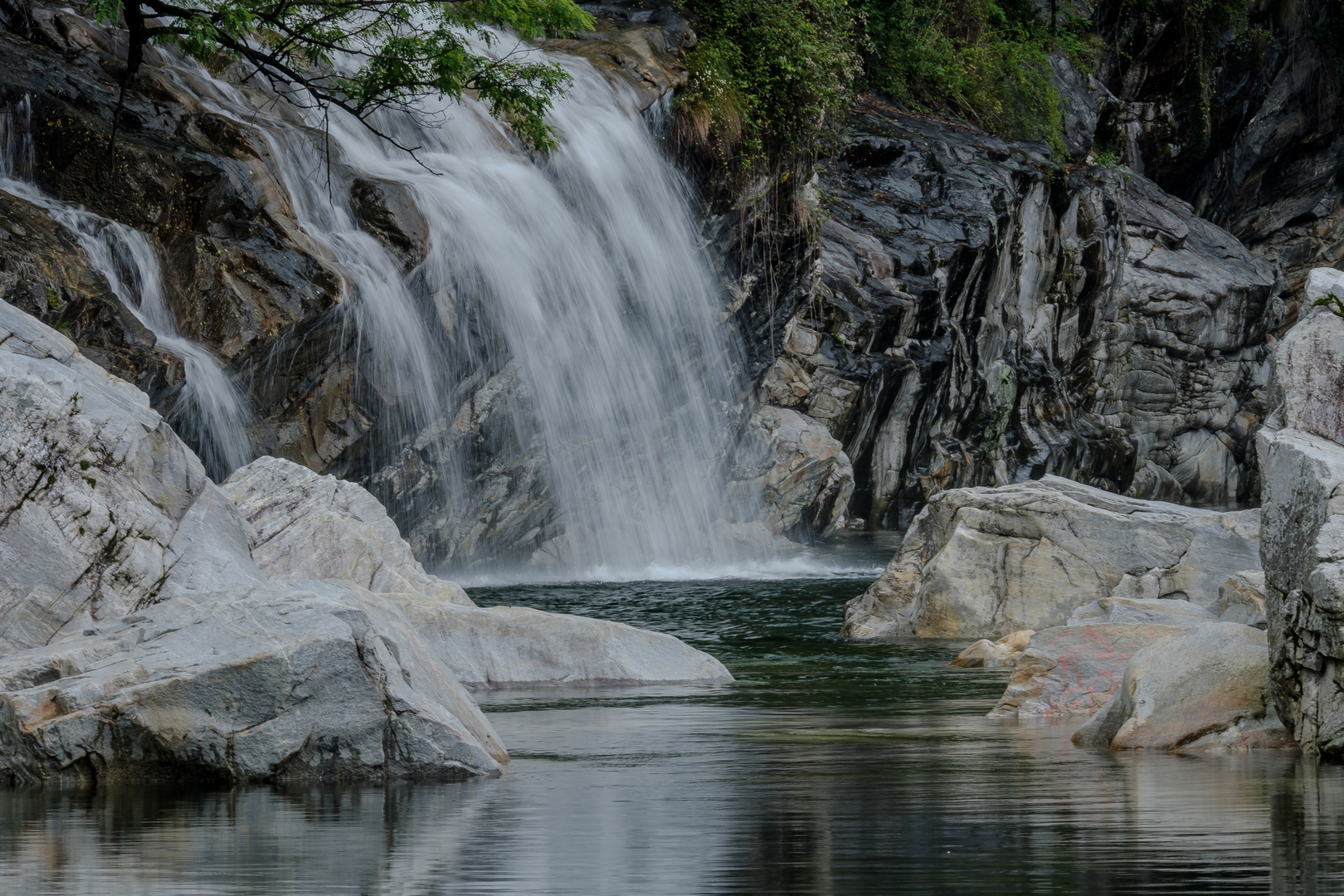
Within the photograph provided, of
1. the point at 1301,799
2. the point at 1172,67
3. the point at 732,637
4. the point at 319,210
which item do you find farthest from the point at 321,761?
the point at 1172,67

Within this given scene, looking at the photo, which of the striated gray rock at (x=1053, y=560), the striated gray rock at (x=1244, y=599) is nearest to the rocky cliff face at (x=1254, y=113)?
the striated gray rock at (x=1053, y=560)

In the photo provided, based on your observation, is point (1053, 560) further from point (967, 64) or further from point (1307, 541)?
point (967, 64)

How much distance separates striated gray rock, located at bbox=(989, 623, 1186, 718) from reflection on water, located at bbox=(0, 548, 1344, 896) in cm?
34

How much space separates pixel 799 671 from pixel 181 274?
793 centimetres

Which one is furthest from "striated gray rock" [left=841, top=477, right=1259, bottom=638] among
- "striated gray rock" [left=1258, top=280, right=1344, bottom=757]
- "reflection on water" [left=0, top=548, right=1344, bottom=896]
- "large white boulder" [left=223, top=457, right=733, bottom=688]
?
"striated gray rock" [left=1258, top=280, right=1344, bottom=757]

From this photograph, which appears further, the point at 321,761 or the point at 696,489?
the point at 696,489

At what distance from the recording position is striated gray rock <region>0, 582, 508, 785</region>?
583 cm

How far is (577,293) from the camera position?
73.2ft

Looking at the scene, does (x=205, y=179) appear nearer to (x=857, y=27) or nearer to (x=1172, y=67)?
(x=857, y=27)

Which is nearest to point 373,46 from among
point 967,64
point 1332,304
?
point 1332,304

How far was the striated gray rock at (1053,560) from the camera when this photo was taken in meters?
12.8

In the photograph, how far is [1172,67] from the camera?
4266cm

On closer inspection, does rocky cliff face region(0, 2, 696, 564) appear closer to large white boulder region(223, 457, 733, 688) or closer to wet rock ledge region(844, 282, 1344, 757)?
large white boulder region(223, 457, 733, 688)

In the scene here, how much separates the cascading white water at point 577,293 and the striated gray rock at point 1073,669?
10657mm
